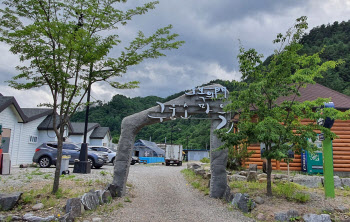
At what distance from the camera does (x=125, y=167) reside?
33.3 ft

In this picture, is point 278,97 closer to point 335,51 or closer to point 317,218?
point 317,218

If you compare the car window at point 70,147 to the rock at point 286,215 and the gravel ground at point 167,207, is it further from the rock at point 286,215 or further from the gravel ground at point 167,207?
the rock at point 286,215

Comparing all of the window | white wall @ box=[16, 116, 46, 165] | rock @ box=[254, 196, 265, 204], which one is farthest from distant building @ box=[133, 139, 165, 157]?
rock @ box=[254, 196, 265, 204]

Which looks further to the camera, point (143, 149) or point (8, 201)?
point (143, 149)

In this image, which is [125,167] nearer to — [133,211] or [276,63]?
[133,211]

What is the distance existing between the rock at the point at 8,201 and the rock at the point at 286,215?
639 centimetres

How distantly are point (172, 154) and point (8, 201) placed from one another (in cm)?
2628

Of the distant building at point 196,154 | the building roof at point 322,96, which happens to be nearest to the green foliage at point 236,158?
the building roof at point 322,96

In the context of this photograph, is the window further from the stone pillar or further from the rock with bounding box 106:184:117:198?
the stone pillar

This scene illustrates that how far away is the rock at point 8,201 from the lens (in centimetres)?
664

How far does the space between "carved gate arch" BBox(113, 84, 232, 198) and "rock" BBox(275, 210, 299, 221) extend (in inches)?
129

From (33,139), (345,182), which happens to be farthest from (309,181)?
(33,139)

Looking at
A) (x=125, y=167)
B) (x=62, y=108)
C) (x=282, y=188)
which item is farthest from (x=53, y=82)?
(x=282, y=188)

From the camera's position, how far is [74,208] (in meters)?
6.65
